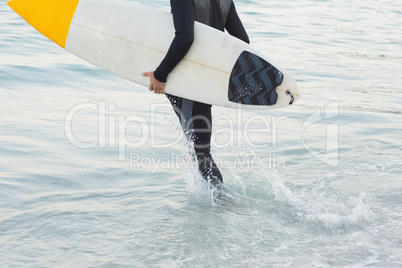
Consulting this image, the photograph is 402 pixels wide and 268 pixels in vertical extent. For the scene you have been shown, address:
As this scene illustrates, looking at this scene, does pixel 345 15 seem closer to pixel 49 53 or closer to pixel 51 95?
pixel 49 53

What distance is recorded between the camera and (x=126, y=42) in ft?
12.3

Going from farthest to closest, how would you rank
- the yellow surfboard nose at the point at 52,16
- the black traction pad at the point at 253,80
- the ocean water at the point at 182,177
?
the yellow surfboard nose at the point at 52,16 < the black traction pad at the point at 253,80 < the ocean water at the point at 182,177

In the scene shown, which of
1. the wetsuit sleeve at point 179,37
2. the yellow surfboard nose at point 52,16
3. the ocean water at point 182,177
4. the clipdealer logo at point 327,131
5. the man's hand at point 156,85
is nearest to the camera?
the ocean water at point 182,177

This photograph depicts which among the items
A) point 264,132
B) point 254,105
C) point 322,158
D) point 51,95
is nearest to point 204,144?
point 254,105

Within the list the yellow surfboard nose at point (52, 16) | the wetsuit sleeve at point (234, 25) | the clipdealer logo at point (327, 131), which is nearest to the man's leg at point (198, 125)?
the wetsuit sleeve at point (234, 25)

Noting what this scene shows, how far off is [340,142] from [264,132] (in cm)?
72

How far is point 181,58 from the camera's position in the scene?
3.42 m

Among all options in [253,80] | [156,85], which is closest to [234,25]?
[253,80]

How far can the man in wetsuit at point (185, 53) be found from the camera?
3.27m

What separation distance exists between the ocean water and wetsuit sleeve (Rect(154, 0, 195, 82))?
66 cm

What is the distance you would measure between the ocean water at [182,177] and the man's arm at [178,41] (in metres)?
0.60

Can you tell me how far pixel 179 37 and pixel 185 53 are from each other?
13 centimetres

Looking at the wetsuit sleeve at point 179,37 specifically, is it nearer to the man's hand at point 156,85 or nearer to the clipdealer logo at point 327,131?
the man's hand at point 156,85

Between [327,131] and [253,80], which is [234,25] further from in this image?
[327,131]
